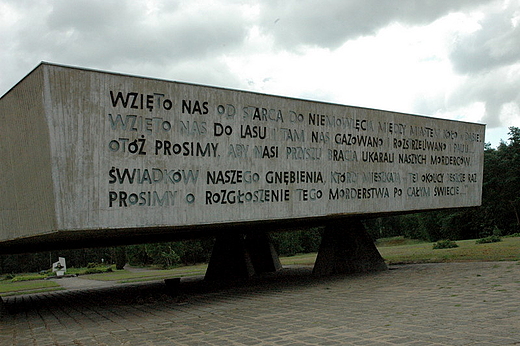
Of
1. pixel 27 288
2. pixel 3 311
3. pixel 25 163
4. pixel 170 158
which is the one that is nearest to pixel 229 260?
pixel 3 311

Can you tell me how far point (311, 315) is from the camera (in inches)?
Result: 362

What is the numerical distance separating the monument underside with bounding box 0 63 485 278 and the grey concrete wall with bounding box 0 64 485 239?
3 centimetres

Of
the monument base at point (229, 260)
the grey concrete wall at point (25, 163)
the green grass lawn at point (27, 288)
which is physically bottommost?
the green grass lawn at point (27, 288)

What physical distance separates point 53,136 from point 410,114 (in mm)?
12242

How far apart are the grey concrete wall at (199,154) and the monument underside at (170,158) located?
0.03 meters

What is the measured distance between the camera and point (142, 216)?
11.0 meters

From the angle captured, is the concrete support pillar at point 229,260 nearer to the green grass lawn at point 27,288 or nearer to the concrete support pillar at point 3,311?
the concrete support pillar at point 3,311

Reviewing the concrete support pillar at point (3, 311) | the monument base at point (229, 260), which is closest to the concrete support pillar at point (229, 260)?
the monument base at point (229, 260)

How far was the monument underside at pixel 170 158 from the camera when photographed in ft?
33.2

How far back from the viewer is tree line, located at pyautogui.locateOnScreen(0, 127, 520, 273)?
45.1 m

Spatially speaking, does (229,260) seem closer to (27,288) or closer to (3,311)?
(3,311)

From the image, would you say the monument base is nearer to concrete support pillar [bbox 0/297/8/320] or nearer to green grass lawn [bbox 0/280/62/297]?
concrete support pillar [bbox 0/297/8/320]

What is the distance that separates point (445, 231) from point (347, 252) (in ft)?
135

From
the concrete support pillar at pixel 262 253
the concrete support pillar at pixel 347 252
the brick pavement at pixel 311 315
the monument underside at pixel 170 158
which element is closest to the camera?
the brick pavement at pixel 311 315
